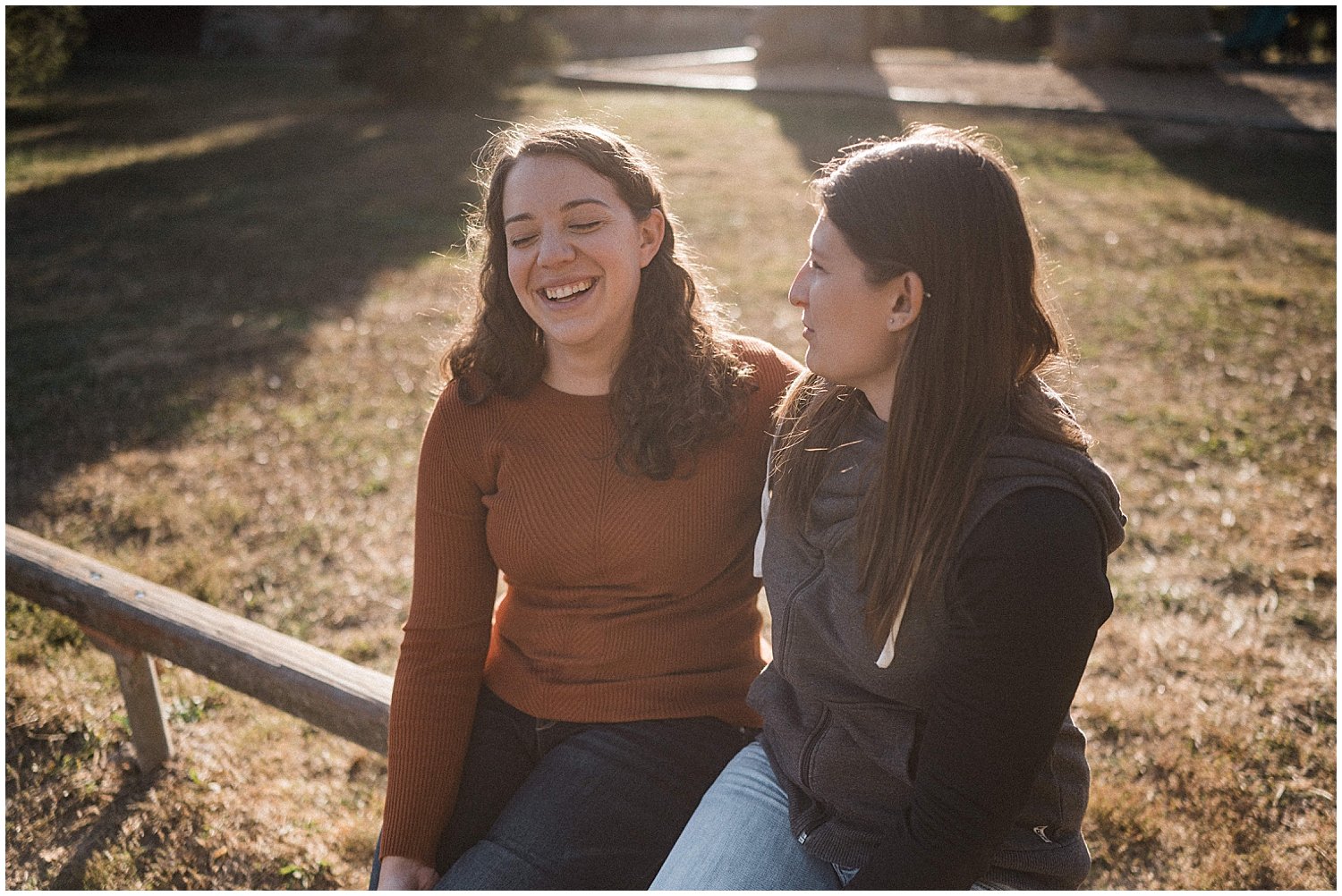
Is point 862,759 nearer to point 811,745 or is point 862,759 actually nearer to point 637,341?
point 811,745

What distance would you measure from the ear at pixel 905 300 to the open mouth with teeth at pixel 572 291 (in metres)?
0.72

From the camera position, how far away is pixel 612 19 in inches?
787

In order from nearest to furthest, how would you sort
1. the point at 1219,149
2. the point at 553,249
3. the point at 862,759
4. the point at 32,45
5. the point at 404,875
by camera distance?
the point at 862,759 < the point at 404,875 < the point at 553,249 < the point at 1219,149 < the point at 32,45

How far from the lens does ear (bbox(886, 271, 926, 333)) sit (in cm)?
148

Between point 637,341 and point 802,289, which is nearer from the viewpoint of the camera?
point 802,289

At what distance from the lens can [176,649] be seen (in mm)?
2648

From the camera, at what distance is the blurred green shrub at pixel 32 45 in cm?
→ 926

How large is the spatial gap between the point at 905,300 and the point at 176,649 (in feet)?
6.89

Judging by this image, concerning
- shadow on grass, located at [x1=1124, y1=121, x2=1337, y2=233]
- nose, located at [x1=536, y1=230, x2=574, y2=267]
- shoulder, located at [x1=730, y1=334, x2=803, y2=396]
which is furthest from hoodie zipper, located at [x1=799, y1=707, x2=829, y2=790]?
shadow on grass, located at [x1=1124, y1=121, x2=1337, y2=233]

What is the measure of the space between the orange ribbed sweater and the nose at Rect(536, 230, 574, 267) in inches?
10.8

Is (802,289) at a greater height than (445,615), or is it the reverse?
(802,289)

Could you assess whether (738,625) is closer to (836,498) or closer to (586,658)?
(586,658)

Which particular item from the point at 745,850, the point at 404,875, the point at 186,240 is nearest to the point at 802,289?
the point at 745,850

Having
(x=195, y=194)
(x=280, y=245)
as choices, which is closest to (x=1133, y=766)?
(x=280, y=245)
